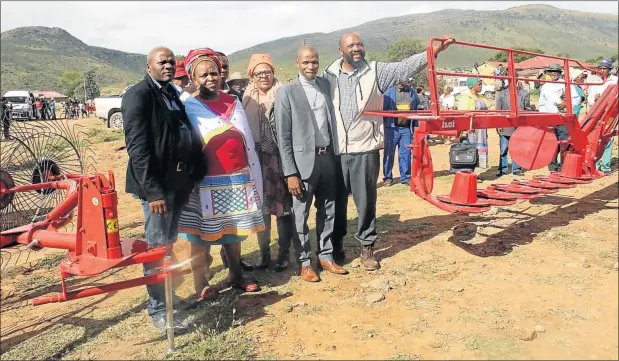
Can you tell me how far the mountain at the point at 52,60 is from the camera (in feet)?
249

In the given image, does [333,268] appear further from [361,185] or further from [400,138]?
[400,138]

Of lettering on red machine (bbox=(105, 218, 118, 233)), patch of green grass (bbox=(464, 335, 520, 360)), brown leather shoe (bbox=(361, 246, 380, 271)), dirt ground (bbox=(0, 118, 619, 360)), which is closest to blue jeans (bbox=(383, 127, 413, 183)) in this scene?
dirt ground (bbox=(0, 118, 619, 360))

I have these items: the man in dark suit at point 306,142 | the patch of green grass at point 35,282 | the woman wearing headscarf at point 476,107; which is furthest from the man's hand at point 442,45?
the woman wearing headscarf at point 476,107

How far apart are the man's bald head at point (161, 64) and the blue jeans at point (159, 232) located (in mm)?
725

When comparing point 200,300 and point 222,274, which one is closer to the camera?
point 200,300

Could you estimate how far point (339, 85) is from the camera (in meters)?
3.80

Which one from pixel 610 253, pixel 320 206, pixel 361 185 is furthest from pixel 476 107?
pixel 320 206

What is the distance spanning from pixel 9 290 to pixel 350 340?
300 cm

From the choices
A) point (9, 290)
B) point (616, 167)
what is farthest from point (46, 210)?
point (616, 167)

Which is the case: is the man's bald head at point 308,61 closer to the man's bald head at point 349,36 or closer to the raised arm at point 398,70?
the man's bald head at point 349,36

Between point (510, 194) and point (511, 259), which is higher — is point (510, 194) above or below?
above

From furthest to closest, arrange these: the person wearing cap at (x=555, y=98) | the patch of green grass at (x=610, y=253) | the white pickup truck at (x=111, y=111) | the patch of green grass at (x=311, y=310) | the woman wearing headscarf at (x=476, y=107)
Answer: the white pickup truck at (x=111, y=111)
the woman wearing headscarf at (x=476, y=107)
the person wearing cap at (x=555, y=98)
the patch of green grass at (x=610, y=253)
the patch of green grass at (x=311, y=310)

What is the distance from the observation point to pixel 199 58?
10.3ft

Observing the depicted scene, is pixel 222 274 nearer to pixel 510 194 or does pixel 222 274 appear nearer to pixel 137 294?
pixel 137 294
